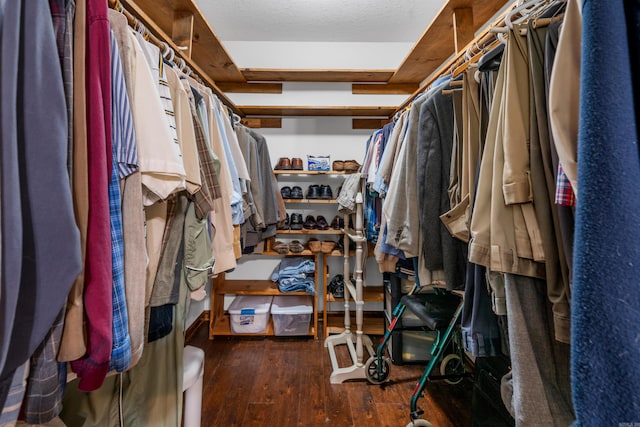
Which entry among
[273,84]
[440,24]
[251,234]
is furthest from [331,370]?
[273,84]

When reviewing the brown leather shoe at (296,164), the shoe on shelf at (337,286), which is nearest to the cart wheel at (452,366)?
the shoe on shelf at (337,286)

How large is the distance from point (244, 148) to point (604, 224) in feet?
5.35

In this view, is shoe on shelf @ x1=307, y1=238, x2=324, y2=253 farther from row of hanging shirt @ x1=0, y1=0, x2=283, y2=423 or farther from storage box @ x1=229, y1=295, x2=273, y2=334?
row of hanging shirt @ x1=0, y1=0, x2=283, y2=423

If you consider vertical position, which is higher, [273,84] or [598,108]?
[273,84]

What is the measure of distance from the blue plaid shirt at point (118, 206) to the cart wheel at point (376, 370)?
1411 mm

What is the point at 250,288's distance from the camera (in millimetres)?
2217

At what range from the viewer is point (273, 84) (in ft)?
8.13

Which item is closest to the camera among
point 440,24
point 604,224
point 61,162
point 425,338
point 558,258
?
point 604,224

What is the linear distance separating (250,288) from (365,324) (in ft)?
3.41

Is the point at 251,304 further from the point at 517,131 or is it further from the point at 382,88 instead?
the point at 382,88

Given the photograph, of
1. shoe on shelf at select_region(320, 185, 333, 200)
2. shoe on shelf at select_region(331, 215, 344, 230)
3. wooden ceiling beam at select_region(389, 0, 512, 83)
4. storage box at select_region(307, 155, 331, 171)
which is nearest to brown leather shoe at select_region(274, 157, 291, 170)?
storage box at select_region(307, 155, 331, 171)

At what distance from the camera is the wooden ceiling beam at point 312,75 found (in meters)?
2.17

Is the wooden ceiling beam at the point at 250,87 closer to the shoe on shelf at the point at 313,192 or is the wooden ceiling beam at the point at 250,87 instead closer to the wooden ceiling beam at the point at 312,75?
the wooden ceiling beam at the point at 312,75

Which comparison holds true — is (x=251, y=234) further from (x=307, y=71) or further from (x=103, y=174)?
(x=307, y=71)
